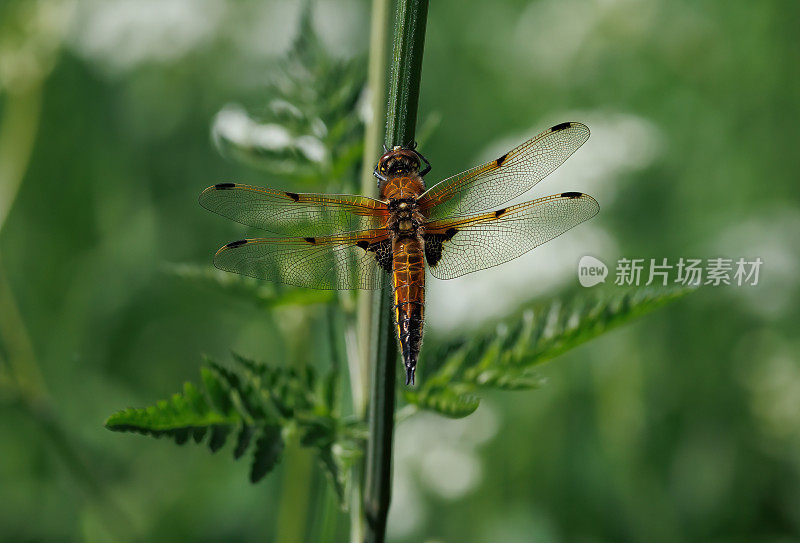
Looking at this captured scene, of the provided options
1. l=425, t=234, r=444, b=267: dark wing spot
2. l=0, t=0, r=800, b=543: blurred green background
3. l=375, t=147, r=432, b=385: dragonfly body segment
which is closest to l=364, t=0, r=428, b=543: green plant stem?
l=375, t=147, r=432, b=385: dragonfly body segment

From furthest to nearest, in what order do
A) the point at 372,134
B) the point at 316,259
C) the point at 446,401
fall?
the point at 316,259
the point at 372,134
the point at 446,401

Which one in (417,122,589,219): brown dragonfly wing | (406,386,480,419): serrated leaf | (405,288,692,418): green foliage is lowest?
(406,386,480,419): serrated leaf

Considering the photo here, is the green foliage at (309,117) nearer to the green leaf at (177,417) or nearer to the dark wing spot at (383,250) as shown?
the dark wing spot at (383,250)

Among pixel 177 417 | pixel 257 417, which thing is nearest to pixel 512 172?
pixel 257 417

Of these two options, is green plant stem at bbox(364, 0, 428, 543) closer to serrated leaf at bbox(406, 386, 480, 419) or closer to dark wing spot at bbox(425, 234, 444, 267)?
serrated leaf at bbox(406, 386, 480, 419)

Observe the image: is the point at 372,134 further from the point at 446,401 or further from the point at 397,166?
the point at 446,401

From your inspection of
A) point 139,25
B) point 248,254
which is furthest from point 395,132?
point 139,25
